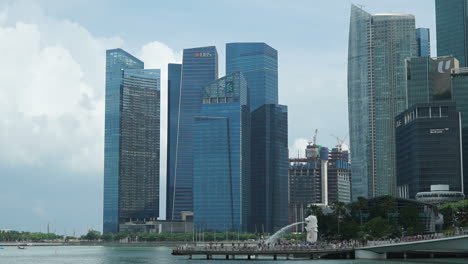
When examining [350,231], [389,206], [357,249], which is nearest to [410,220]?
[389,206]

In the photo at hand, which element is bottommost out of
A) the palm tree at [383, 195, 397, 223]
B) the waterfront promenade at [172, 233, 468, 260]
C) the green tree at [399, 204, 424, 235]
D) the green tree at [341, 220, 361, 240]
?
the waterfront promenade at [172, 233, 468, 260]

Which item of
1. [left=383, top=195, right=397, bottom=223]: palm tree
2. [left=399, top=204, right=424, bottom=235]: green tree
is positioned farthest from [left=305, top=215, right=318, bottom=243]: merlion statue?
[left=383, top=195, right=397, bottom=223]: palm tree

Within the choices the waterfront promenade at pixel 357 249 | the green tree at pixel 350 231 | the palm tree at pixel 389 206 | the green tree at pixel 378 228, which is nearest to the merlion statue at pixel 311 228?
the waterfront promenade at pixel 357 249

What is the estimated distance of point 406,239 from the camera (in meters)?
160

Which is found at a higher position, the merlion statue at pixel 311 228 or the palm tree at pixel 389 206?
the palm tree at pixel 389 206

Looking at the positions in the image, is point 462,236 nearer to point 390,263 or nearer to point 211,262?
point 390,263

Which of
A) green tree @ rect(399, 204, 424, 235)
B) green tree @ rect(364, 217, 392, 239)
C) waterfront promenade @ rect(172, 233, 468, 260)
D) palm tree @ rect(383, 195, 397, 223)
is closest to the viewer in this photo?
waterfront promenade @ rect(172, 233, 468, 260)

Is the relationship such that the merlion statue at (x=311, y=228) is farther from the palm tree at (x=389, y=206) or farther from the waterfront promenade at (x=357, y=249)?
the palm tree at (x=389, y=206)

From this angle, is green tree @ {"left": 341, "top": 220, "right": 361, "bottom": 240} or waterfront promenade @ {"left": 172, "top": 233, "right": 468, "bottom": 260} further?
green tree @ {"left": 341, "top": 220, "right": 361, "bottom": 240}

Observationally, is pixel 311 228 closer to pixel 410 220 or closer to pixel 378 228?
pixel 378 228

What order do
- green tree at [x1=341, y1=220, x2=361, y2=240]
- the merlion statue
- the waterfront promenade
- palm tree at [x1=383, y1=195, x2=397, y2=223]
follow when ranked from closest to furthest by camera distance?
the waterfront promenade → the merlion statue → green tree at [x1=341, y1=220, x2=361, y2=240] → palm tree at [x1=383, y1=195, x2=397, y2=223]

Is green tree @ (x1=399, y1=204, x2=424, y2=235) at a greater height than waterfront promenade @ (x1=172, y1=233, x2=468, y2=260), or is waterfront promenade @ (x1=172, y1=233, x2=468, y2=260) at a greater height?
green tree @ (x1=399, y1=204, x2=424, y2=235)

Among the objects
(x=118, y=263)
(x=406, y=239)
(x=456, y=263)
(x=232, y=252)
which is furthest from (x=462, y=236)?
(x=118, y=263)

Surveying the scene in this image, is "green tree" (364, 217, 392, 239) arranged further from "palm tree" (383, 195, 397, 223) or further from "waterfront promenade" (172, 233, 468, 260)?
"palm tree" (383, 195, 397, 223)
